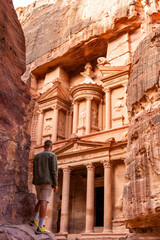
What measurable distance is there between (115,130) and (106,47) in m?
11.3

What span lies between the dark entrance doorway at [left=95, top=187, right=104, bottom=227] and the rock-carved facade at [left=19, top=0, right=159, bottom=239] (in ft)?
0.25

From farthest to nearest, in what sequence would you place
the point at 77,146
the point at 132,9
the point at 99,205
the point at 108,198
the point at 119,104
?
the point at 132,9 → the point at 119,104 → the point at 99,205 → the point at 77,146 → the point at 108,198

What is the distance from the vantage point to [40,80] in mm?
34969

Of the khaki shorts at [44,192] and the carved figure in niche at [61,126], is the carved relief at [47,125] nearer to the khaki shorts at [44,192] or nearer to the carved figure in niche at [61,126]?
the carved figure in niche at [61,126]

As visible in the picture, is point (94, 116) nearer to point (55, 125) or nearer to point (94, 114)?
point (94, 114)

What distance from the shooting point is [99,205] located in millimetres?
23328

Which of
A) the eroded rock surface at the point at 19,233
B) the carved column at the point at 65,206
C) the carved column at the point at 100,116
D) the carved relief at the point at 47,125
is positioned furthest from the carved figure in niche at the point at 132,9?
the eroded rock surface at the point at 19,233

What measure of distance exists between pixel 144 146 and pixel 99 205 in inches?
675

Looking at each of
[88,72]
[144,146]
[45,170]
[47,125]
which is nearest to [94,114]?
[88,72]

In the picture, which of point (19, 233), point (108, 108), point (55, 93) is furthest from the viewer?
point (55, 93)

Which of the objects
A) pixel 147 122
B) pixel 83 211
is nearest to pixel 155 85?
pixel 147 122

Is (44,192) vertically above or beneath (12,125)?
beneath

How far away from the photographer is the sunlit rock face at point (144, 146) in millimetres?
6930

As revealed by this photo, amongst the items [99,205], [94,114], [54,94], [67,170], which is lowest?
[99,205]
